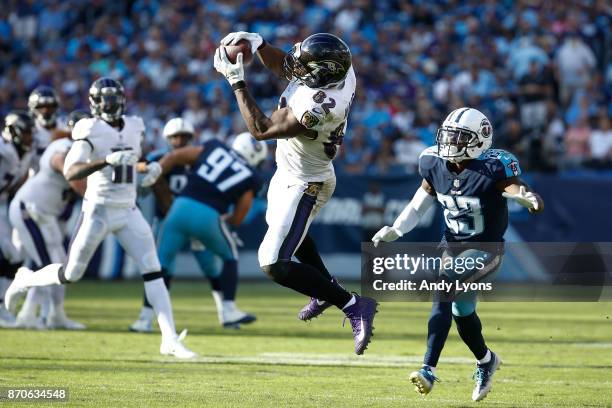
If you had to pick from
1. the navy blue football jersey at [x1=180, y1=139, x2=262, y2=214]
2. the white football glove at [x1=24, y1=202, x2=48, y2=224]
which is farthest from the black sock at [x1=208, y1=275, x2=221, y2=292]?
the white football glove at [x1=24, y1=202, x2=48, y2=224]

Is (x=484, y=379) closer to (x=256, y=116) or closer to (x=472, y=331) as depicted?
(x=472, y=331)

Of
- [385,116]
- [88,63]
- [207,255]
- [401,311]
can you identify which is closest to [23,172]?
[207,255]

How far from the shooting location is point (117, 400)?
588 cm

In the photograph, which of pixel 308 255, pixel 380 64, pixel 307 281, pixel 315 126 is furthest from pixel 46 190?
pixel 380 64

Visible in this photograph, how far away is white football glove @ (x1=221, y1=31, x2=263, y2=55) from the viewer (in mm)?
6273

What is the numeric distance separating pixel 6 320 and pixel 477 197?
5.25m

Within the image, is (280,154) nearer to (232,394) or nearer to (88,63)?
(232,394)

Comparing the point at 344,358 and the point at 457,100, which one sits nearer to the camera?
the point at 344,358

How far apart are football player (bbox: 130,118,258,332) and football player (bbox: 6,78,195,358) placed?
60.9 inches

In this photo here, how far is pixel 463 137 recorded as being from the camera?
6.36 metres

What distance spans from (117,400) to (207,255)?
4699 mm

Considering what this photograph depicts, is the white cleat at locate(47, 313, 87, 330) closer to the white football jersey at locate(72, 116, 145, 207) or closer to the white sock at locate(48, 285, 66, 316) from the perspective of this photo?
the white sock at locate(48, 285, 66, 316)

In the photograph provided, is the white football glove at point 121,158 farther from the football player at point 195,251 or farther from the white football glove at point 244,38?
the football player at point 195,251

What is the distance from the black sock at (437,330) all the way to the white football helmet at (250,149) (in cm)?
455
